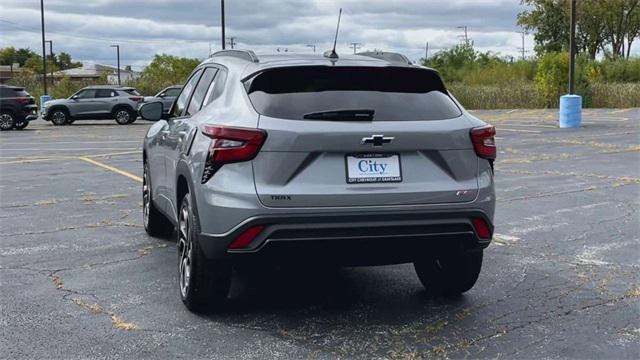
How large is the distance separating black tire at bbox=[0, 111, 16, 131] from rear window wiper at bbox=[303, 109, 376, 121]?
2603cm

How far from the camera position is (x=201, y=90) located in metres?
5.85

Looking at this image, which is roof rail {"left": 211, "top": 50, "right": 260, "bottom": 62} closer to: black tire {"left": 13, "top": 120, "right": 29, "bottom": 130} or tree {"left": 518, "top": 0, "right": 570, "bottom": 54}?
black tire {"left": 13, "top": 120, "right": 29, "bottom": 130}

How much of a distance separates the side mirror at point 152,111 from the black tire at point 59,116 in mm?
27009

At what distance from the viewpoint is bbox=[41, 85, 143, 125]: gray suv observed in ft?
105

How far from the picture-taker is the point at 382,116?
4629 millimetres

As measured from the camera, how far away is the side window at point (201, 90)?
5664 mm

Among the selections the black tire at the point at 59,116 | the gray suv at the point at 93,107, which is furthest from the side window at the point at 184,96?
the black tire at the point at 59,116

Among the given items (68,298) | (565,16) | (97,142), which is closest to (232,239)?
(68,298)

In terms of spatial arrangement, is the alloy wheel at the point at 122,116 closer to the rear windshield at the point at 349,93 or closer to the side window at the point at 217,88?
the side window at the point at 217,88

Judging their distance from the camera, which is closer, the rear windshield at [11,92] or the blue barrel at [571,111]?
the blue barrel at [571,111]

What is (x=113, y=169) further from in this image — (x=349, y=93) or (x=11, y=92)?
(x=11, y=92)

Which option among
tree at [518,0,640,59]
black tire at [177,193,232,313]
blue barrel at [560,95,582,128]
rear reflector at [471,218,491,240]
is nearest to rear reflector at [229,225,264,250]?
black tire at [177,193,232,313]

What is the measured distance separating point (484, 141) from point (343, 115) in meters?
0.93

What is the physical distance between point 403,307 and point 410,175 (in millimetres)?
1089
